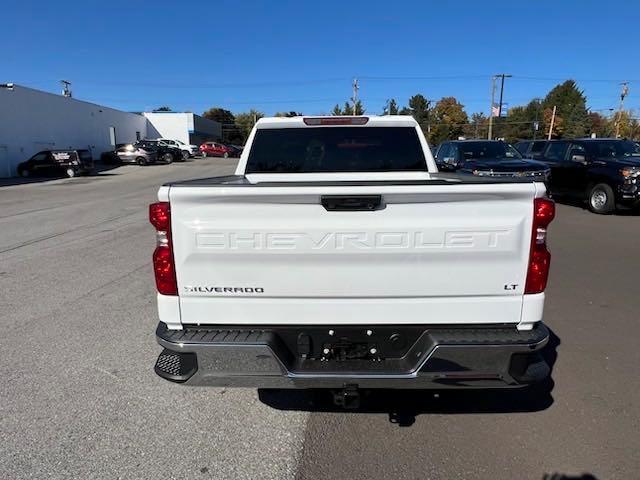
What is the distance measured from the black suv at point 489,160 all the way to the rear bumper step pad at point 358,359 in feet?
33.7

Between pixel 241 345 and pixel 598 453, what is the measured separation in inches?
87.9

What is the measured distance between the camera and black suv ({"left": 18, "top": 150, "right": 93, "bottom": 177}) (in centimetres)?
3161

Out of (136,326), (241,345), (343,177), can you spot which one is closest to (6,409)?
(136,326)

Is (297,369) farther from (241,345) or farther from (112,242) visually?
(112,242)

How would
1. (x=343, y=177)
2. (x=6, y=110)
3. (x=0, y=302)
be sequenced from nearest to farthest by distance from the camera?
1. (x=343, y=177)
2. (x=0, y=302)
3. (x=6, y=110)

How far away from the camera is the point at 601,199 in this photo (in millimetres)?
13203

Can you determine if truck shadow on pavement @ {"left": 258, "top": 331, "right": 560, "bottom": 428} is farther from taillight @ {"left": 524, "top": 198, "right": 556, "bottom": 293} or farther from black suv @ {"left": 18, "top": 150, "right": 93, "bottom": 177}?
black suv @ {"left": 18, "top": 150, "right": 93, "bottom": 177}

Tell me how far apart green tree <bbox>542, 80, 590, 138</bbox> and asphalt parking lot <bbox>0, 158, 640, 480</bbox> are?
109 meters

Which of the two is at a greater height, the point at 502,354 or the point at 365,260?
the point at 365,260

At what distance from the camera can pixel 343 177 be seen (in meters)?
4.45

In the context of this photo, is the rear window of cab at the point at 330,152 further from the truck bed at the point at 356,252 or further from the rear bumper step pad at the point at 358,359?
the rear bumper step pad at the point at 358,359

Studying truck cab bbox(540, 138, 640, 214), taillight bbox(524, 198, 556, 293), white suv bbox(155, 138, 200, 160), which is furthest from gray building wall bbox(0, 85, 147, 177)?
taillight bbox(524, 198, 556, 293)

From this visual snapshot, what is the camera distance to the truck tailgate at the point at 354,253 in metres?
2.65

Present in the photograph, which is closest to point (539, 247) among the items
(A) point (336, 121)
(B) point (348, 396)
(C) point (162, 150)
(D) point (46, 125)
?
(B) point (348, 396)
